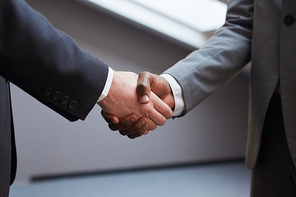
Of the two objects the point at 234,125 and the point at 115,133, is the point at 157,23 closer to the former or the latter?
the point at 115,133

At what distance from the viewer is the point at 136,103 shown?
0.91 metres

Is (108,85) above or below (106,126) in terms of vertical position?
above

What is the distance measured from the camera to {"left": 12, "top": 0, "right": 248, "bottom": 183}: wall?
193cm

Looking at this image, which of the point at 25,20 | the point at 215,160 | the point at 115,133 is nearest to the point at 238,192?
the point at 215,160

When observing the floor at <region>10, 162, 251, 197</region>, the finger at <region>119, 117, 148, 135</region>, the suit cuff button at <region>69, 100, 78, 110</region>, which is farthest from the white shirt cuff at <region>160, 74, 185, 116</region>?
the floor at <region>10, 162, 251, 197</region>

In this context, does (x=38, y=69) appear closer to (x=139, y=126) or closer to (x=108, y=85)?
(x=108, y=85)

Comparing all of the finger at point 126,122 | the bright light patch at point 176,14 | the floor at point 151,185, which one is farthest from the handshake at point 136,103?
the floor at point 151,185

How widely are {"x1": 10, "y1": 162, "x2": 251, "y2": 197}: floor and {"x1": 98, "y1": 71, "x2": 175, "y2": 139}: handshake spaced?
112 centimetres

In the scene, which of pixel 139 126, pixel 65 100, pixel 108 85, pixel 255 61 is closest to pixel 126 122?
pixel 139 126

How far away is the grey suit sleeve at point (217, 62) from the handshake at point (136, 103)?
72 mm

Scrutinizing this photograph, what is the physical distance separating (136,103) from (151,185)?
132 centimetres

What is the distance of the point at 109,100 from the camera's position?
847 mm

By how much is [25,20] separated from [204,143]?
2212mm

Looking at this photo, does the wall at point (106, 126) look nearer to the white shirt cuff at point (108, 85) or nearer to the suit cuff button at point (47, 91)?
the white shirt cuff at point (108, 85)
